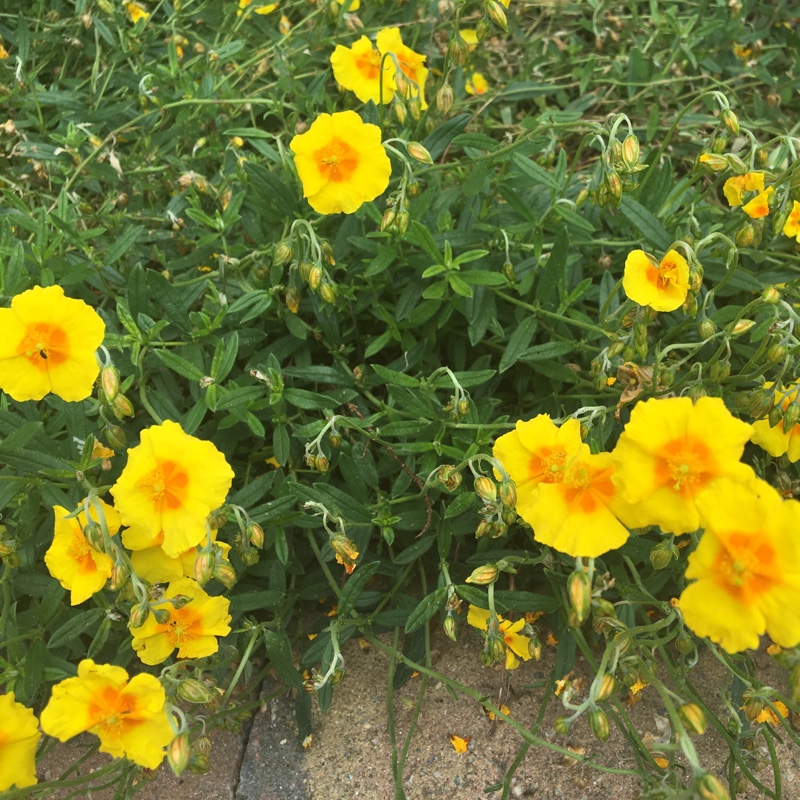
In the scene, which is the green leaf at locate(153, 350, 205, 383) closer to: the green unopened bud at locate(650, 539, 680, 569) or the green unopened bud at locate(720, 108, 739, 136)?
the green unopened bud at locate(650, 539, 680, 569)

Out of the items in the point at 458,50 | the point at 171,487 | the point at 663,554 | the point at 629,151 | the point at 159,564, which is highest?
the point at 458,50

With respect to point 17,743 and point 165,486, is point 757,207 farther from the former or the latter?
point 17,743

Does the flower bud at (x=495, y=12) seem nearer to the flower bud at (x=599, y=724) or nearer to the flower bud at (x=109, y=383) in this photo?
the flower bud at (x=109, y=383)

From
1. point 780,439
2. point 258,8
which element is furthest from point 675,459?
point 258,8

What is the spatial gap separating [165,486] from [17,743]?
2.46 feet

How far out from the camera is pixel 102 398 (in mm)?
2062

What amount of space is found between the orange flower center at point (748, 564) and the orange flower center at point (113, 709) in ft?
4.63

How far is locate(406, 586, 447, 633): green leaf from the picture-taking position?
7.20 ft

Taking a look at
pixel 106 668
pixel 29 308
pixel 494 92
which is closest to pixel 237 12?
pixel 494 92

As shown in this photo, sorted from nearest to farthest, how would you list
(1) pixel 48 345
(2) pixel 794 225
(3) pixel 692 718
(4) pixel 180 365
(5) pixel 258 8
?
(3) pixel 692 718, (1) pixel 48 345, (4) pixel 180 365, (2) pixel 794 225, (5) pixel 258 8

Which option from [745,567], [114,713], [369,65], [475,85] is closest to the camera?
[745,567]

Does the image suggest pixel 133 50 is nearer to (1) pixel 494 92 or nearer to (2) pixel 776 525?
(1) pixel 494 92

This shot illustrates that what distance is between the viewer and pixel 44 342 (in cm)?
202

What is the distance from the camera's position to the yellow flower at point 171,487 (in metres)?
1.92
